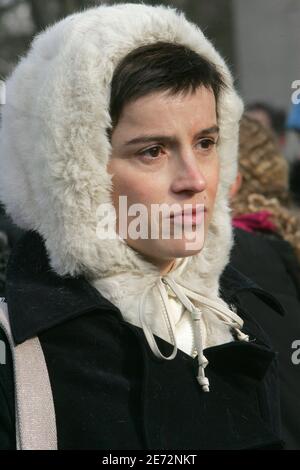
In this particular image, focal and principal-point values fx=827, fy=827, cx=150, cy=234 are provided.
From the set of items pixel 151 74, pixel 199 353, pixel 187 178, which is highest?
pixel 151 74

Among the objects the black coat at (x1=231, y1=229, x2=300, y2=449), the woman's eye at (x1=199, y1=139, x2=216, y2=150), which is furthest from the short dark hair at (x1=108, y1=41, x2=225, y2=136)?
the black coat at (x1=231, y1=229, x2=300, y2=449)

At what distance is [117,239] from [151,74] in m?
0.41

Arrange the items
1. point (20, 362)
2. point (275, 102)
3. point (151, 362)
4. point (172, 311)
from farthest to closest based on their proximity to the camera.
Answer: point (275, 102) → point (172, 311) → point (151, 362) → point (20, 362)

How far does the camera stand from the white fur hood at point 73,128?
199cm

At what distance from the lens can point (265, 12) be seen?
1070cm

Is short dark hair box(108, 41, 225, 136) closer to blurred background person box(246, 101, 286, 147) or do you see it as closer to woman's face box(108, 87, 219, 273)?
woman's face box(108, 87, 219, 273)

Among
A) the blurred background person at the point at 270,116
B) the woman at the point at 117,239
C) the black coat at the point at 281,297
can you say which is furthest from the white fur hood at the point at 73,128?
the blurred background person at the point at 270,116

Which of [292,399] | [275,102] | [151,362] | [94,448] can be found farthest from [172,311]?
[275,102]

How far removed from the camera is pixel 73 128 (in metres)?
2.00

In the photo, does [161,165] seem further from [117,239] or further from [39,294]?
[39,294]

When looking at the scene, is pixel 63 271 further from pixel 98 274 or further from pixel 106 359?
pixel 106 359

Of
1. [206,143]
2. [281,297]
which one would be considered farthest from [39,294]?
[281,297]

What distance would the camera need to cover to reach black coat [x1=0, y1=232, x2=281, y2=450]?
192cm

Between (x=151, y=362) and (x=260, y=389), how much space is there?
357 mm
